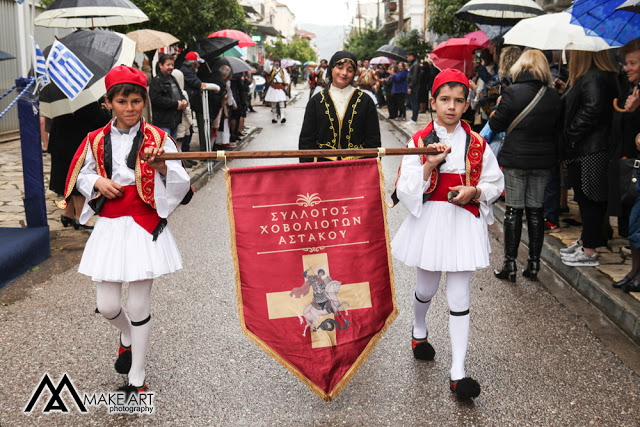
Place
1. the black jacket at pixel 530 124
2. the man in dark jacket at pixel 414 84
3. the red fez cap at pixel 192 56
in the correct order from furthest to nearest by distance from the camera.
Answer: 1. the man in dark jacket at pixel 414 84
2. the red fez cap at pixel 192 56
3. the black jacket at pixel 530 124

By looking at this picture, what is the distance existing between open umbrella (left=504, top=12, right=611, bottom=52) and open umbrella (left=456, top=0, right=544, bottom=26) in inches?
107

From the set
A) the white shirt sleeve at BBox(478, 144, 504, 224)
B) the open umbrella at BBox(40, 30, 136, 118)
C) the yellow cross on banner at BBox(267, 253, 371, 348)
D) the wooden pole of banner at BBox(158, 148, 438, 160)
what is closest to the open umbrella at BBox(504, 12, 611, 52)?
the white shirt sleeve at BBox(478, 144, 504, 224)

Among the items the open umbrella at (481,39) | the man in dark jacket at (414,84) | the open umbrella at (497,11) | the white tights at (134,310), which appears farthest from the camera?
the man in dark jacket at (414,84)

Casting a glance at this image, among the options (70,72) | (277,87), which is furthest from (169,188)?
(277,87)

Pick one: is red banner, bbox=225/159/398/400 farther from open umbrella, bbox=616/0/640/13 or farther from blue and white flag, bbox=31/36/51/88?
blue and white flag, bbox=31/36/51/88

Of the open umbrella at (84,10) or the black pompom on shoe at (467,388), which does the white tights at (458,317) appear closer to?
the black pompom on shoe at (467,388)

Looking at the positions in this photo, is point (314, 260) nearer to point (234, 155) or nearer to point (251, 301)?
point (251, 301)

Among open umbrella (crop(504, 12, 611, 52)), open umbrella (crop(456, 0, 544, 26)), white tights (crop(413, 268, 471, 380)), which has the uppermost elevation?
open umbrella (crop(456, 0, 544, 26))

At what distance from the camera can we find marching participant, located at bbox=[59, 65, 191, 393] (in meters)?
3.48

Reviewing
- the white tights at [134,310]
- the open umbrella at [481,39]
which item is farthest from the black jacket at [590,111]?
the open umbrella at [481,39]

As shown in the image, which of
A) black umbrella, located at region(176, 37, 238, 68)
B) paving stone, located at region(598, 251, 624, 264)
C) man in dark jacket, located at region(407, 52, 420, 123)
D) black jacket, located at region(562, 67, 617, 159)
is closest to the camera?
black jacket, located at region(562, 67, 617, 159)

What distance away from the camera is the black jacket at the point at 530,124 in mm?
5699

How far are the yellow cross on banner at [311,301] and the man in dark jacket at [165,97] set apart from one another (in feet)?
23.7

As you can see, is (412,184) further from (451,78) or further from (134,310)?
(134,310)
